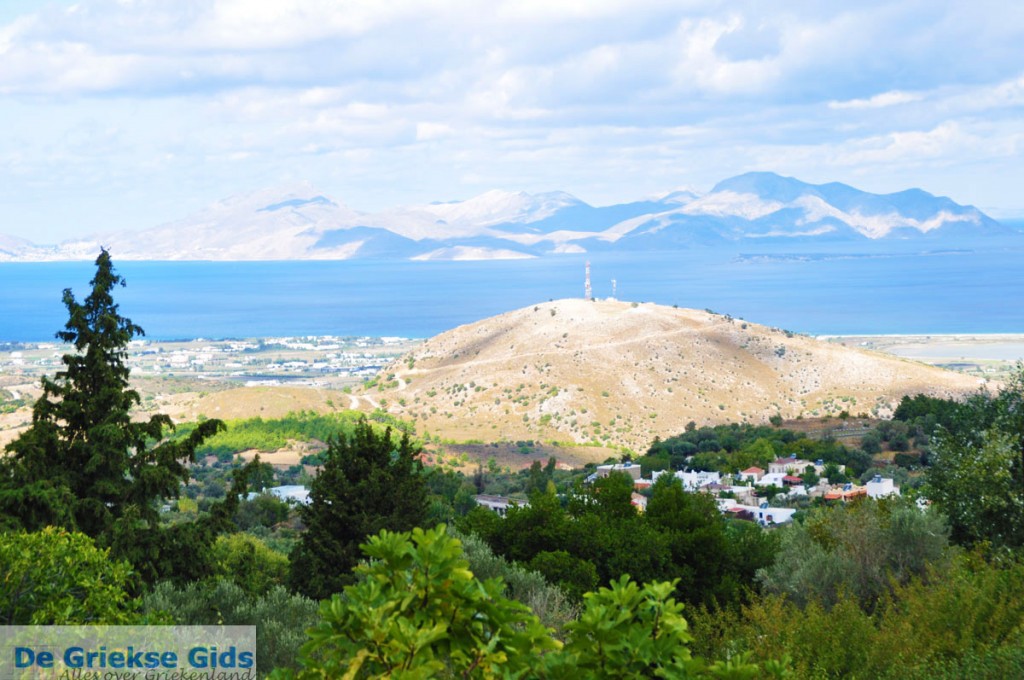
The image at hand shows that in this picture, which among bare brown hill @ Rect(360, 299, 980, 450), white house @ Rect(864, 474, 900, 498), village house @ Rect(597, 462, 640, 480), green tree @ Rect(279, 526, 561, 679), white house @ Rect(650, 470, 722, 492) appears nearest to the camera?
green tree @ Rect(279, 526, 561, 679)

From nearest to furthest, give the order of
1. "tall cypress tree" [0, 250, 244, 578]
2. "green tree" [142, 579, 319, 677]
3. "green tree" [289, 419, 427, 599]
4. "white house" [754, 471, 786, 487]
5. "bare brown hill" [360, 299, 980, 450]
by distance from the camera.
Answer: "green tree" [142, 579, 319, 677] → "tall cypress tree" [0, 250, 244, 578] → "green tree" [289, 419, 427, 599] → "white house" [754, 471, 786, 487] → "bare brown hill" [360, 299, 980, 450]

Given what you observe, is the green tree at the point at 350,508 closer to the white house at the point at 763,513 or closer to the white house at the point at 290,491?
the white house at the point at 763,513

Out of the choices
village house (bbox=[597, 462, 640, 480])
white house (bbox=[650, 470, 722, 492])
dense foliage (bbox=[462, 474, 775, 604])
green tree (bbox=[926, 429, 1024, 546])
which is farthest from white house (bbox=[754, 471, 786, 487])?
green tree (bbox=[926, 429, 1024, 546])

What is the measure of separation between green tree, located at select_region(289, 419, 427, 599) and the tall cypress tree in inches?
92.8

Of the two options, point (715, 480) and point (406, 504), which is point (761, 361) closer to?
point (715, 480)

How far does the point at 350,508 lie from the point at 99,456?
416 cm

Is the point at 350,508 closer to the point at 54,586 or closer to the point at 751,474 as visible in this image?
the point at 54,586

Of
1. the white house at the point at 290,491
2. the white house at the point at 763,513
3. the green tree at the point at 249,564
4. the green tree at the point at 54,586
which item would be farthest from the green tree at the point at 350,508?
the white house at the point at 290,491

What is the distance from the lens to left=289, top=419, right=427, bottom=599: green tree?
47.1ft

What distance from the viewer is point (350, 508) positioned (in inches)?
589

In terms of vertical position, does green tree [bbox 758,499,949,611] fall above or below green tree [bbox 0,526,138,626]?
below

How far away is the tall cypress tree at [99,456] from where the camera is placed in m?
11.4

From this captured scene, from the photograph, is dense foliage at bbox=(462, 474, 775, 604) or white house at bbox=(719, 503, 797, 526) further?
white house at bbox=(719, 503, 797, 526)

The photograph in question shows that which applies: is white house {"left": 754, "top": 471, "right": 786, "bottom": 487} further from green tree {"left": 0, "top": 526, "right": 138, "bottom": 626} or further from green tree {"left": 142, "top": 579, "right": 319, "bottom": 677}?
green tree {"left": 0, "top": 526, "right": 138, "bottom": 626}
